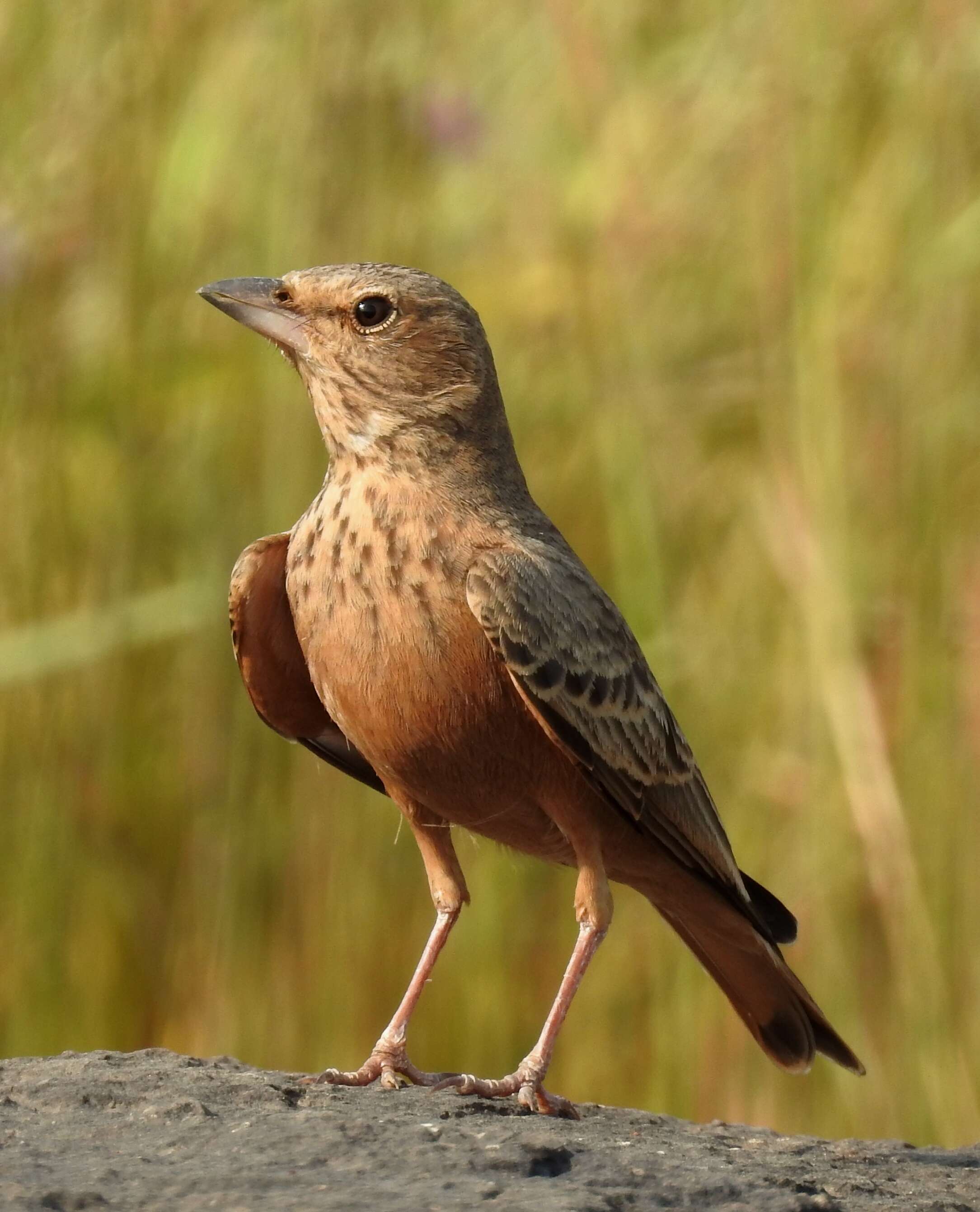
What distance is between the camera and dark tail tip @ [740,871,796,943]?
5000mm

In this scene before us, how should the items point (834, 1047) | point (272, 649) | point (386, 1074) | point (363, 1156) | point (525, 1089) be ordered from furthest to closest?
point (834, 1047) → point (272, 649) → point (386, 1074) → point (525, 1089) → point (363, 1156)

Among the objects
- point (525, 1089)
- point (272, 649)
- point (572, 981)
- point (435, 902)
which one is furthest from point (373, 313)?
point (525, 1089)

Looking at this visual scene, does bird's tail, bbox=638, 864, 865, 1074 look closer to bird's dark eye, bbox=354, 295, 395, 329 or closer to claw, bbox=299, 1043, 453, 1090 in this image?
claw, bbox=299, 1043, 453, 1090

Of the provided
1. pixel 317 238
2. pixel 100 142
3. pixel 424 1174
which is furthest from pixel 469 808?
pixel 100 142

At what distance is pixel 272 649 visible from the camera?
486 centimetres

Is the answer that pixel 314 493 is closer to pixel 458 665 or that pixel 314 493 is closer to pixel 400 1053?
pixel 458 665

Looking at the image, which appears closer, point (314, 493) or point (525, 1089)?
point (525, 1089)

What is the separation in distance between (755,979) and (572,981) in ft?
2.83

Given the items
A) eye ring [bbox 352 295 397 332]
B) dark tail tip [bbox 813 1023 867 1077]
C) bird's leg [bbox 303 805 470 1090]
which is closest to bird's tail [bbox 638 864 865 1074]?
dark tail tip [bbox 813 1023 867 1077]

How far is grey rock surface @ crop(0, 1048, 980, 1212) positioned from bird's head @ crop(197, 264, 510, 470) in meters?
1.73

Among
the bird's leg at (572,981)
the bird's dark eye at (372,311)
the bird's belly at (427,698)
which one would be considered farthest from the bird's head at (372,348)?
the bird's leg at (572,981)

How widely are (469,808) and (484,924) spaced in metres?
1.54

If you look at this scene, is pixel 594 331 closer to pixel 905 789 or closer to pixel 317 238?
pixel 317 238

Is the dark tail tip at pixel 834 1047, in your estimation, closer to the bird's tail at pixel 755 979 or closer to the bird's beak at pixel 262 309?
the bird's tail at pixel 755 979
